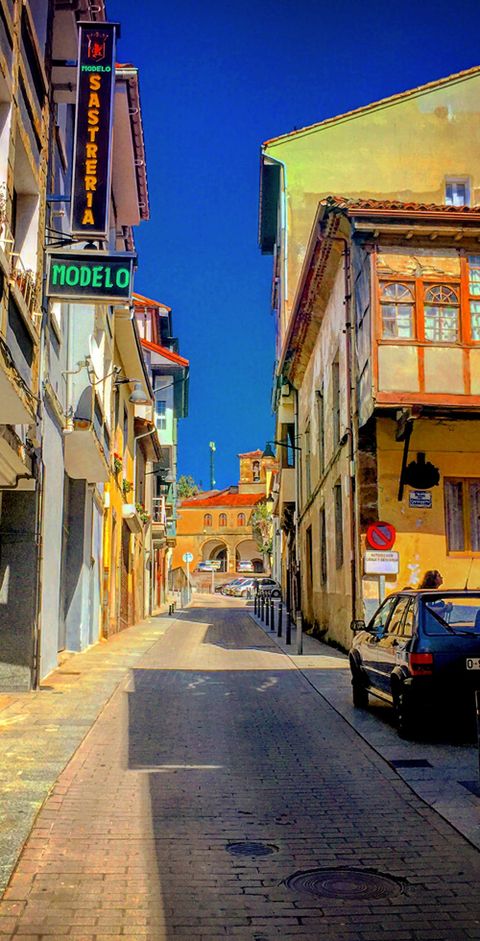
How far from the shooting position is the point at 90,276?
37.9ft

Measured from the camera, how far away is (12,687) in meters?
11.2

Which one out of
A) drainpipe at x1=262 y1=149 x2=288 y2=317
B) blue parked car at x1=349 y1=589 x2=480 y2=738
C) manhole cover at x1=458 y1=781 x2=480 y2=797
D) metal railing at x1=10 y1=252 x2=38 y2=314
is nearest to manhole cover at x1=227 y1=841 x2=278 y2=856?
manhole cover at x1=458 y1=781 x2=480 y2=797

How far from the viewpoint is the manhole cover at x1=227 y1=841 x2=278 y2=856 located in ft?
16.9

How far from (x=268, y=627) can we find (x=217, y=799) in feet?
70.8

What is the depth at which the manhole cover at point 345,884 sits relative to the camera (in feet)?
14.8

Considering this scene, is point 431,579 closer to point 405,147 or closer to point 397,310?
point 397,310

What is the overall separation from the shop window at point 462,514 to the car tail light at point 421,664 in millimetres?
7832

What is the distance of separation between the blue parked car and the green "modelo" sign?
213 inches

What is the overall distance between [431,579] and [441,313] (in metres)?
4.81

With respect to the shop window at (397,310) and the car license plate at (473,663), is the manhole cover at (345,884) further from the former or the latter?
the shop window at (397,310)

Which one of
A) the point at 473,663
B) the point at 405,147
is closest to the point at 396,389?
the point at 473,663

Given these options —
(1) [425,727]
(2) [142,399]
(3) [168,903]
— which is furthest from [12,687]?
(2) [142,399]

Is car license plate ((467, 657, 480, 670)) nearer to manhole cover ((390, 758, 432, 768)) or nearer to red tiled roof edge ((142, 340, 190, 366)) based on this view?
manhole cover ((390, 758, 432, 768))

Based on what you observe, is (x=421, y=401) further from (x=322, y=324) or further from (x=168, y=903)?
(x=168, y=903)
